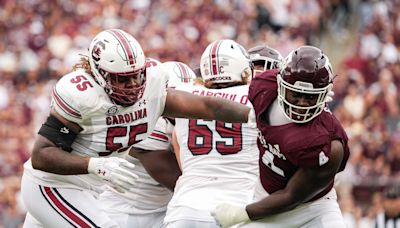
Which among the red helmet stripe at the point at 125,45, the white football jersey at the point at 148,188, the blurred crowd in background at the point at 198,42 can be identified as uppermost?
the red helmet stripe at the point at 125,45

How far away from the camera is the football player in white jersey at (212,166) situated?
5855 mm

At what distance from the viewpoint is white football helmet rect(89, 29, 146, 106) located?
17.7ft

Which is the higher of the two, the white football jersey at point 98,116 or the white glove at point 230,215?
the white football jersey at point 98,116

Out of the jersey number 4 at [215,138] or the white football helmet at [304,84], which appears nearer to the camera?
the white football helmet at [304,84]

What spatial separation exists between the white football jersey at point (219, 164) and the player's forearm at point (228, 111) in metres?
0.28

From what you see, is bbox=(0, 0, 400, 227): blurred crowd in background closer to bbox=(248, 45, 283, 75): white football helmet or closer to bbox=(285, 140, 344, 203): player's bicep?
bbox=(248, 45, 283, 75): white football helmet

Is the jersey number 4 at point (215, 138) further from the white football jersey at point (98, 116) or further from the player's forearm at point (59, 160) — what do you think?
the player's forearm at point (59, 160)

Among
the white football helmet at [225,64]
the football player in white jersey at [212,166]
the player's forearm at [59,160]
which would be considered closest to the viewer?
the player's forearm at [59,160]

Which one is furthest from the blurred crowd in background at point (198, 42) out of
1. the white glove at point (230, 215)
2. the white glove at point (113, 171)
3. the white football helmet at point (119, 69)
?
the white glove at point (113, 171)

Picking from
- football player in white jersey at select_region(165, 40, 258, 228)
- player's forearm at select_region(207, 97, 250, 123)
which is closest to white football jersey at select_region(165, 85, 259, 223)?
football player in white jersey at select_region(165, 40, 258, 228)

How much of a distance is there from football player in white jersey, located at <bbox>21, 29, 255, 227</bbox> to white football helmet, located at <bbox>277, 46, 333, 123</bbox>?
47 centimetres

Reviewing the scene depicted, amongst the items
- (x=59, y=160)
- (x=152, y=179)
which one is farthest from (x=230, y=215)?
(x=152, y=179)

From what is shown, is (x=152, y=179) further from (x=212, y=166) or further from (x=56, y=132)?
(x=56, y=132)

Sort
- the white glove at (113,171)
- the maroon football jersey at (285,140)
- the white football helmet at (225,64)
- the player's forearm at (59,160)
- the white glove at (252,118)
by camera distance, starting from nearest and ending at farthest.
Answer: the maroon football jersey at (285,140)
the white glove at (113,171)
the player's forearm at (59,160)
the white glove at (252,118)
the white football helmet at (225,64)
